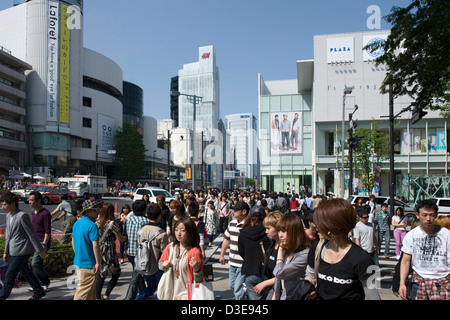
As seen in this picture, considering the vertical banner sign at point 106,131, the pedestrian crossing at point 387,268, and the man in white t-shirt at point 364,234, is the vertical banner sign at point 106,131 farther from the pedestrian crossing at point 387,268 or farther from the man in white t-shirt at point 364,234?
the man in white t-shirt at point 364,234

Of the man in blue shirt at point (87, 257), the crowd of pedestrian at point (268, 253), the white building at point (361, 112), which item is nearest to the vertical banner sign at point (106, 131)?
the white building at point (361, 112)

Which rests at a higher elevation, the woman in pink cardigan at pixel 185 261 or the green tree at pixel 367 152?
the green tree at pixel 367 152

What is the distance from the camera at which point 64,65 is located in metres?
55.3

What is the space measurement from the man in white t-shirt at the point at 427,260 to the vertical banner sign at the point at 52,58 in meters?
58.1

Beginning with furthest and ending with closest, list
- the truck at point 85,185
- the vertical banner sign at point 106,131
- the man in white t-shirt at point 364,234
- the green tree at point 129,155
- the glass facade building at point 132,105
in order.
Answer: the glass facade building at point 132,105 < the vertical banner sign at point 106,131 < the green tree at point 129,155 < the truck at point 85,185 < the man in white t-shirt at point 364,234

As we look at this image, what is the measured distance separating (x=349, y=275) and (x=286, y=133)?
2013 inches

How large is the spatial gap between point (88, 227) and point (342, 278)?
12.4ft

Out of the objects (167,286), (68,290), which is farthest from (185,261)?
(68,290)

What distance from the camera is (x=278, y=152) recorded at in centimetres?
5288

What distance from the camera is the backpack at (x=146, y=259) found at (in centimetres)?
521

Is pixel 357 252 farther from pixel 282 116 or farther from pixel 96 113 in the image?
pixel 96 113

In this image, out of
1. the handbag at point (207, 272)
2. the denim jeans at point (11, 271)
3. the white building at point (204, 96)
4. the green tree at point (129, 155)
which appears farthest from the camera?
the white building at point (204, 96)

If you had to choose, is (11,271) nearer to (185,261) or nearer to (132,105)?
(185,261)

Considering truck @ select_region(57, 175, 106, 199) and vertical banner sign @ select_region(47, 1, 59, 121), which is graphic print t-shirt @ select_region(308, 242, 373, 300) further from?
vertical banner sign @ select_region(47, 1, 59, 121)
